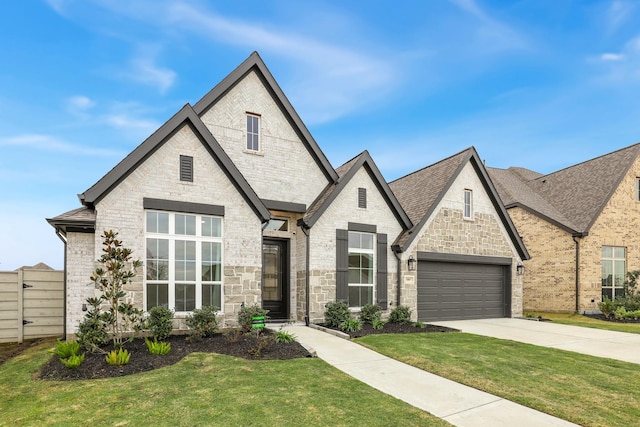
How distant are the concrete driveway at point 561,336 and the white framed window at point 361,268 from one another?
300 centimetres

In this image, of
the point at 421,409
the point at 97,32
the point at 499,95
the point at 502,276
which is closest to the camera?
the point at 421,409

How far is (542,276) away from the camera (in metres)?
19.2

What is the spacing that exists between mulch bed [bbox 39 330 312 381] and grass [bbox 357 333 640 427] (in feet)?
7.86

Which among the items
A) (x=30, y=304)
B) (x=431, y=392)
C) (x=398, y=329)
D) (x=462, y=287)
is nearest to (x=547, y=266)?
(x=462, y=287)

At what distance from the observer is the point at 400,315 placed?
12805 millimetres

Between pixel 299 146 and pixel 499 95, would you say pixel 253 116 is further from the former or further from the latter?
pixel 499 95

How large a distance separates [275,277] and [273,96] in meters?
6.10

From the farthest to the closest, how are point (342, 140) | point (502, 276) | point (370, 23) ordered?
point (342, 140), point (502, 276), point (370, 23)

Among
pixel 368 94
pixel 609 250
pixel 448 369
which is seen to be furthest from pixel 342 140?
pixel 448 369

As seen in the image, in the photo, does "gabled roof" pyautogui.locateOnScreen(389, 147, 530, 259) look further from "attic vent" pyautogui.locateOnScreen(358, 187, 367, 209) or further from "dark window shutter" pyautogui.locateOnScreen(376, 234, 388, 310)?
"attic vent" pyautogui.locateOnScreen(358, 187, 367, 209)

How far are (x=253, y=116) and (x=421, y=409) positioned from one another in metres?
10.1

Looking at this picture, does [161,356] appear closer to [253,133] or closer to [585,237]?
[253,133]

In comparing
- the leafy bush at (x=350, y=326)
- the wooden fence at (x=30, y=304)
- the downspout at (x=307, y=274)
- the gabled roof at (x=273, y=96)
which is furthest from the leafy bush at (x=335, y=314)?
the wooden fence at (x=30, y=304)

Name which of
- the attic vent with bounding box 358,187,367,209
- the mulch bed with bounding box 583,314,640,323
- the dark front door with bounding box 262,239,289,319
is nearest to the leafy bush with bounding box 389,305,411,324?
the dark front door with bounding box 262,239,289,319
